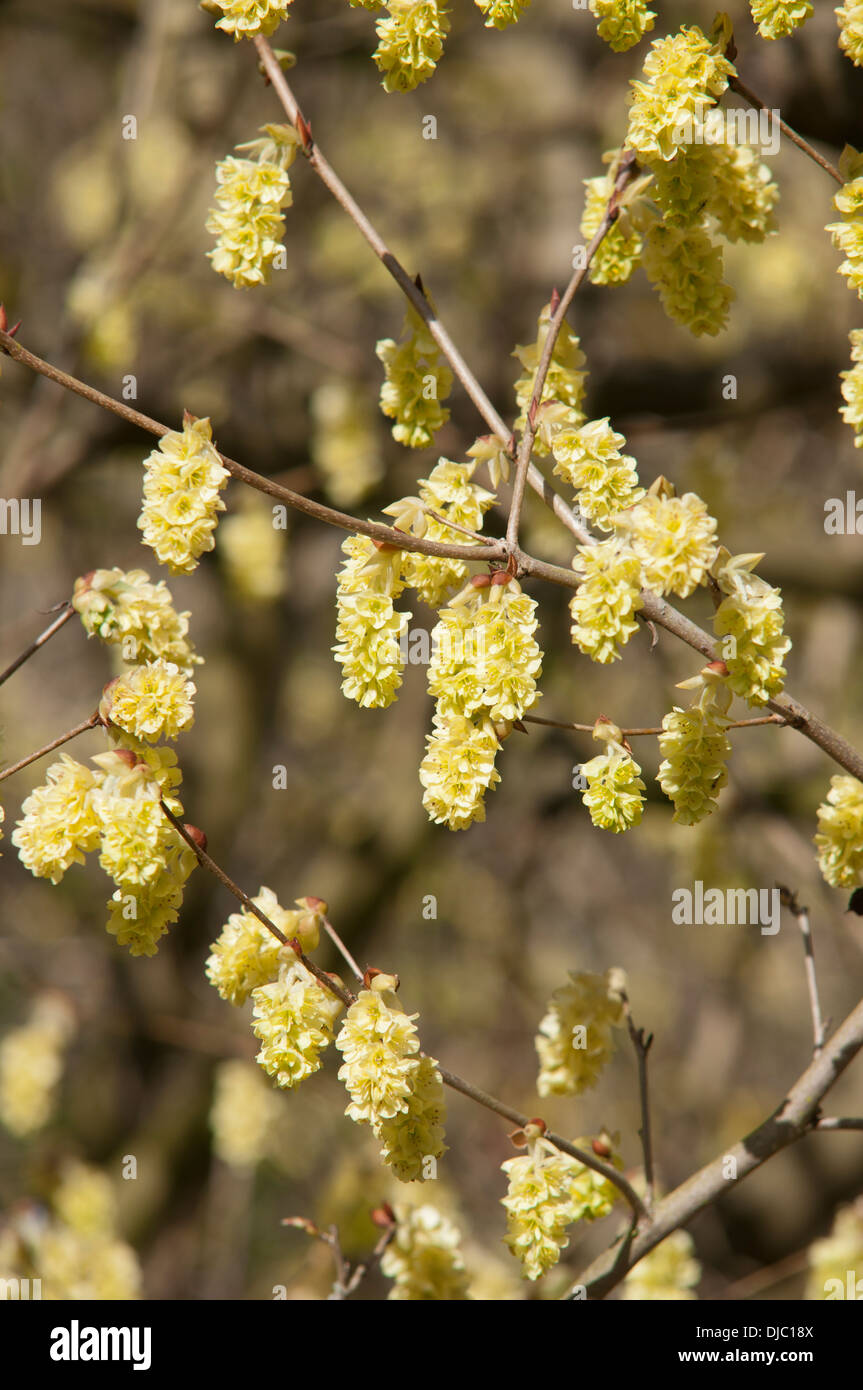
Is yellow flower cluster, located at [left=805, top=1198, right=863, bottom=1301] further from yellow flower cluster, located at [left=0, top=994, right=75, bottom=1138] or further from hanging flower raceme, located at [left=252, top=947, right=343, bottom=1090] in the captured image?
yellow flower cluster, located at [left=0, top=994, right=75, bottom=1138]

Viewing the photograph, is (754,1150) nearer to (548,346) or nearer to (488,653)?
(488,653)

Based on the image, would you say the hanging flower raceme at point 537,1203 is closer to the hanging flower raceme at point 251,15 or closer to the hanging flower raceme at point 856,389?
the hanging flower raceme at point 856,389

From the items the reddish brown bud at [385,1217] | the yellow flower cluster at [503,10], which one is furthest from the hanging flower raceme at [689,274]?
the reddish brown bud at [385,1217]

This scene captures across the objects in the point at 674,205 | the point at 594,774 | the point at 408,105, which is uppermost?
the point at 408,105

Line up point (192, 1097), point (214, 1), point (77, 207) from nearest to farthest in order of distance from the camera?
point (214, 1), point (192, 1097), point (77, 207)

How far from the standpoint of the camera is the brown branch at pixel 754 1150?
Result: 2.00m

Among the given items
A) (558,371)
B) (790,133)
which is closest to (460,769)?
(558,371)

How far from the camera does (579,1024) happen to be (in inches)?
95.9

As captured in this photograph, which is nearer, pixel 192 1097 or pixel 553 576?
pixel 553 576

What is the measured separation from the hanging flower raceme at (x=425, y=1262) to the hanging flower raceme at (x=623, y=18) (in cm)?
253

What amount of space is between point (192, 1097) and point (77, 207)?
472cm

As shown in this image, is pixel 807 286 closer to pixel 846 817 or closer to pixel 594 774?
pixel 846 817
